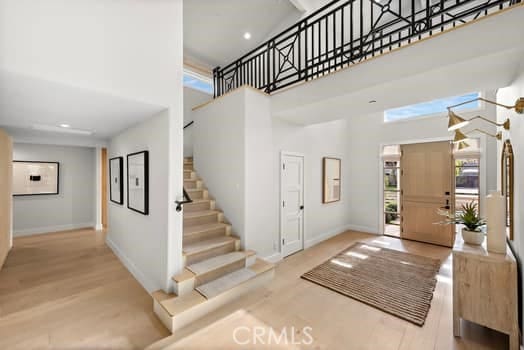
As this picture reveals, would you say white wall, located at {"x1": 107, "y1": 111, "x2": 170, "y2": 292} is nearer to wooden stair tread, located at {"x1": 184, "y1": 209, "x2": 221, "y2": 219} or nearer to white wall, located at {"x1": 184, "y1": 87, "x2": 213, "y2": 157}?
wooden stair tread, located at {"x1": 184, "y1": 209, "x2": 221, "y2": 219}

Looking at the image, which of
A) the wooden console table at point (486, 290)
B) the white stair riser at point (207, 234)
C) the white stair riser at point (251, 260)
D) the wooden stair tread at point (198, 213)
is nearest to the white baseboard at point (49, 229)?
the wooden stair tread at point (198, 213)

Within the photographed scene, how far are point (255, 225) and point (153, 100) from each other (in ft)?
7.58

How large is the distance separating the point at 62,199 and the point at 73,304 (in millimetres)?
4579

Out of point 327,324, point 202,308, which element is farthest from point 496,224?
point 202,308

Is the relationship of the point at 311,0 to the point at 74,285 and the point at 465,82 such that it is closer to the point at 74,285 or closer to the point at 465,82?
the point at 465,82

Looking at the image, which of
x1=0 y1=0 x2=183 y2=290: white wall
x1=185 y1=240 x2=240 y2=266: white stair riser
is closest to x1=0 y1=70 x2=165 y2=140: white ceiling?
x1=0 y1=0 x2=183 y2=290: white wall

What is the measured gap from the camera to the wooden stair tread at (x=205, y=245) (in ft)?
9.75

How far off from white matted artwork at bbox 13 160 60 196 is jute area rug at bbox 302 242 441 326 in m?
6.66

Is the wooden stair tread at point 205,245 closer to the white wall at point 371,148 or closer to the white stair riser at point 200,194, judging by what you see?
the white stair riser at point 200,194

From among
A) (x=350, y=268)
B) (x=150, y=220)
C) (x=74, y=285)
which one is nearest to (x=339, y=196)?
(x=350, y=268)

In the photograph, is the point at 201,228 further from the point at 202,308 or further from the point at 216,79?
the point at 216,79

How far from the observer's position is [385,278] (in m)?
3.23

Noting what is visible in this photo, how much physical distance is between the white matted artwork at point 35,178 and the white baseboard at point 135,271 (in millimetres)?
2940

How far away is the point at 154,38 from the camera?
2.40 meters
